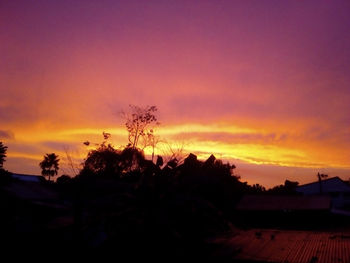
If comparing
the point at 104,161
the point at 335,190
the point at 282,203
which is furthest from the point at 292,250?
the point at 335,190

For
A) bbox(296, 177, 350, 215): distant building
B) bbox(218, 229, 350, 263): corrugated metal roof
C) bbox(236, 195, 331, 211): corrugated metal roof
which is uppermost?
bbox(296, 177, 350, 215): distant building

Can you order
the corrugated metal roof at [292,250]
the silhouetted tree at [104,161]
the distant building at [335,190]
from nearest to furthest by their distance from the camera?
the corrugated metal roof at [292,250] < the silhouetted tree at [104,161] < the distant building at [335,190]

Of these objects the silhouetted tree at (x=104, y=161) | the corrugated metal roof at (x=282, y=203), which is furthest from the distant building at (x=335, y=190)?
the silhouetted tree at (x=104, y=161)

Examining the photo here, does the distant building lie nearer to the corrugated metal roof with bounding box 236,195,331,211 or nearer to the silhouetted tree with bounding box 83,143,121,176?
the corrugated metal roof with bounding box 236,195,331,211

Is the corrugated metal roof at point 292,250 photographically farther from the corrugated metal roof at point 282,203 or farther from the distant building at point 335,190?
the distant building at point 335,190

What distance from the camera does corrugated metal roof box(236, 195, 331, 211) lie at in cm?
3669

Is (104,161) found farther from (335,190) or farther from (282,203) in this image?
(335,190)

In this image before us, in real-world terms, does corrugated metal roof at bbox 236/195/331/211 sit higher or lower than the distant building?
lower

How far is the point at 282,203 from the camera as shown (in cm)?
3831

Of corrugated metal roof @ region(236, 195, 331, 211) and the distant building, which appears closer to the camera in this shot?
corrugated metal roof @ region(236, 195, 331, 211)

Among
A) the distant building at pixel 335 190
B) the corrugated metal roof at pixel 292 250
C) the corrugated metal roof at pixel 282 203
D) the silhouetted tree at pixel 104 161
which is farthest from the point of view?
the distant building at pixel 335 190

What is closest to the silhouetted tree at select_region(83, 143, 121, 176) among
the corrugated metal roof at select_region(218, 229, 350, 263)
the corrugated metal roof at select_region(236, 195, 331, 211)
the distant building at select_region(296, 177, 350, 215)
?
the corrugated metal roof at select_region(236, 195, 331, 211)

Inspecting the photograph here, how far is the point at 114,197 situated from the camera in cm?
1570

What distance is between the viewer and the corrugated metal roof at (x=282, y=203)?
36.7m
